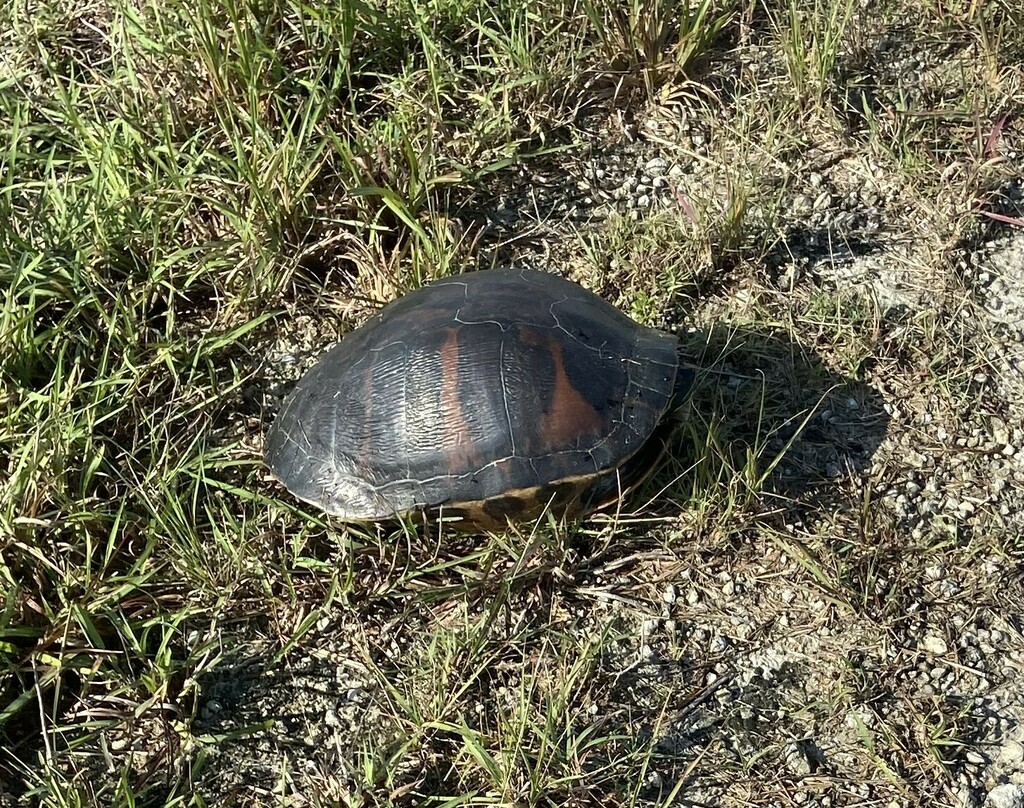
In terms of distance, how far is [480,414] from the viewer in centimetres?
299

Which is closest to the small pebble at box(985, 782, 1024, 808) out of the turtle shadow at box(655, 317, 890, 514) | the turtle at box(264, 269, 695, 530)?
the turtle shadow at box(655, 317, 890, 514)

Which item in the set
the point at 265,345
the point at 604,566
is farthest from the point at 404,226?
the point at 604,566

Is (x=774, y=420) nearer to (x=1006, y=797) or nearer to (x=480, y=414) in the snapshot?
(x=480, y=414)

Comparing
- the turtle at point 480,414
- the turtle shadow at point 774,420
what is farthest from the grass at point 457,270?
the turtle at point 480,414

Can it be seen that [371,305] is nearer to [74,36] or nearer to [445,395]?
[445,395]

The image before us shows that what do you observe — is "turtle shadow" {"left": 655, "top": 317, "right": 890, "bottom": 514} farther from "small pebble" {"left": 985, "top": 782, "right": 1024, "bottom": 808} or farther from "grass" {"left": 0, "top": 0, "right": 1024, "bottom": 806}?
"small pebble" {"left": 985, "top": 782, "right": 1024, "bottom": 808}

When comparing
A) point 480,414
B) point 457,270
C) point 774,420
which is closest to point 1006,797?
point 774,420

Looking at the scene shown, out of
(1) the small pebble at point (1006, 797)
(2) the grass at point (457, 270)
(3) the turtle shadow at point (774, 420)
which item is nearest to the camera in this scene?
(1) the small pebble at point (1006, 797)

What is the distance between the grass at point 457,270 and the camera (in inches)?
114

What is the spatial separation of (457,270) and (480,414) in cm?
101

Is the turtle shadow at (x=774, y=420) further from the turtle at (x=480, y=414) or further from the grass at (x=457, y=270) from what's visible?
the turtle at (x=480, y=414)

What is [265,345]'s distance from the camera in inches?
150

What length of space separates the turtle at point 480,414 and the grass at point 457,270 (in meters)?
0.18

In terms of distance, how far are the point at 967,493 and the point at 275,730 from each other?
2.40 metres
